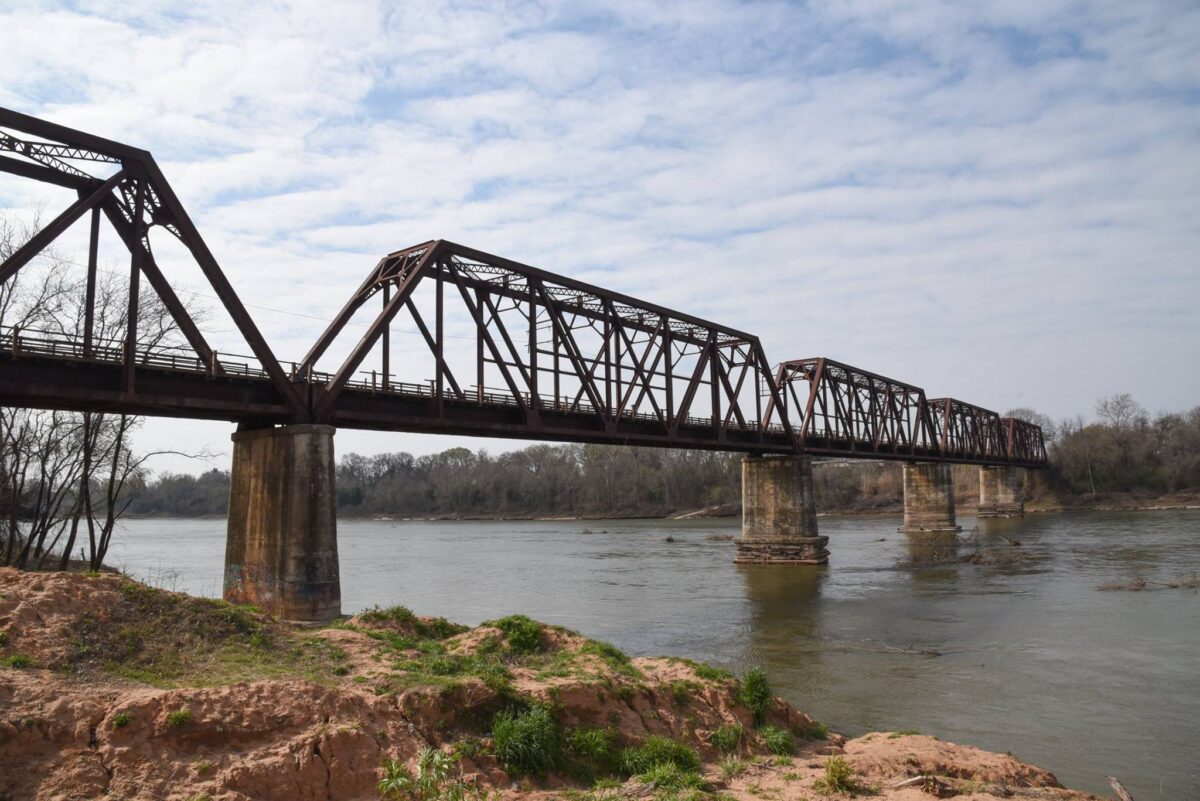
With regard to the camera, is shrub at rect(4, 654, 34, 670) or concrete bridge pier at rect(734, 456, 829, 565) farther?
concrete bridge pier at rect(734, 456, 829, 565)

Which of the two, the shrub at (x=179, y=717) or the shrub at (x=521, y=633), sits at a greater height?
the shrub at (x=179, y=717)

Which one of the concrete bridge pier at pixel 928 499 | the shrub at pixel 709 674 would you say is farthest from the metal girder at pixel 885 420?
the shrub at pixel 709 674

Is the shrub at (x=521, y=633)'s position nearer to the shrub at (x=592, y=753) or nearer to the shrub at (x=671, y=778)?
the shrub at (x=592, y=753)

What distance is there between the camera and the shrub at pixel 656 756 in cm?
1153

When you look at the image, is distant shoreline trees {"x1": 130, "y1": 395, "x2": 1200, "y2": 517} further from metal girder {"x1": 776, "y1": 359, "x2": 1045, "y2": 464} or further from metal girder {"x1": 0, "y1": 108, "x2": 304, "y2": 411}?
metal girder {"x1": 0, "y1": 108, "x2": 304, "y2": 411}

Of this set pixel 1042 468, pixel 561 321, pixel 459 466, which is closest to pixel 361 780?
pixel 561 321

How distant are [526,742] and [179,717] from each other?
4424mm

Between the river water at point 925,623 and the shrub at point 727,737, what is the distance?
3555 mm

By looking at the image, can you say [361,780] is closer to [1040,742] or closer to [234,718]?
[234,718]

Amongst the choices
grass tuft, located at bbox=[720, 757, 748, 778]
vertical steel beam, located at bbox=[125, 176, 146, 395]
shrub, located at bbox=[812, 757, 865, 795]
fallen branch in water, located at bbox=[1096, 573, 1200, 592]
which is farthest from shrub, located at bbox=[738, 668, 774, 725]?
fallen branch in water, located at bbox=[1096, 573, 1200, 592]

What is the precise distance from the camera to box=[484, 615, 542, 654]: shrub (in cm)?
1513

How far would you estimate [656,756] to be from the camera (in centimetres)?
1174

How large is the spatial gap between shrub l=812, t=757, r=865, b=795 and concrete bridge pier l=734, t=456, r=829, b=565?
138ft

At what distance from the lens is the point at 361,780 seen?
9875 millimetres
